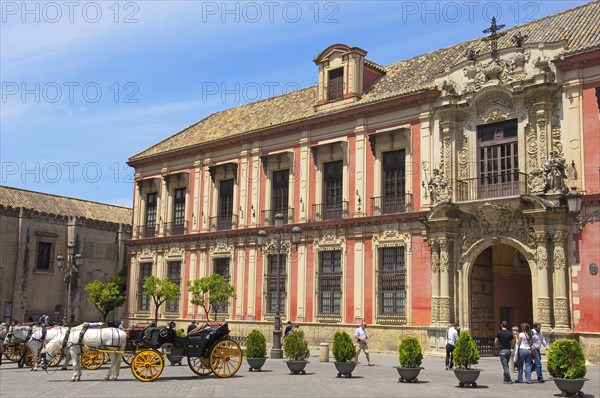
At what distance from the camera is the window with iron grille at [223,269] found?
3225 cm

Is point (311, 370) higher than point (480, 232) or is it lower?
lower

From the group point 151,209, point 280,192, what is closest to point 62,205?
point 151,209

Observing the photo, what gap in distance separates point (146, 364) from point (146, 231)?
22.4 m

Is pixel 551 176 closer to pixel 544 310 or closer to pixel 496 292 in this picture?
pixel 544 310

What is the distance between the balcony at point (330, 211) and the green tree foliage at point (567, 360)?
14.9m

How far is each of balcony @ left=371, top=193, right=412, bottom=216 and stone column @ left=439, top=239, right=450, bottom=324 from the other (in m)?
2.30

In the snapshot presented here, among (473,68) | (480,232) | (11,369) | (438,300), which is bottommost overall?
(11,369)

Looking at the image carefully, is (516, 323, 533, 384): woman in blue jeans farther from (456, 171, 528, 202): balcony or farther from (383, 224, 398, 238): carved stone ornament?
(383, 224, 398, 238): carved stone ornament

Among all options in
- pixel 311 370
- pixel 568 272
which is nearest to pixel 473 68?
pixel 568 272

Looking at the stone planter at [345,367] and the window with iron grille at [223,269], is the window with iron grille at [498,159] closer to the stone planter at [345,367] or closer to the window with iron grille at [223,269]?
the stone planter at [345,367]

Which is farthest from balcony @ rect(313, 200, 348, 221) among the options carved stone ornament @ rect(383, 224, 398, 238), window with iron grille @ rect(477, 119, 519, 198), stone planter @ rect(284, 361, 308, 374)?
stone planter @ rect(284, 361, 308, 374)

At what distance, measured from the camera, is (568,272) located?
71.4 ft

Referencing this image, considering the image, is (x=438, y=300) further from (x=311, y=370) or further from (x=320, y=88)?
(x=320, y=88)

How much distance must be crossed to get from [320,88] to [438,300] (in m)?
11.0
